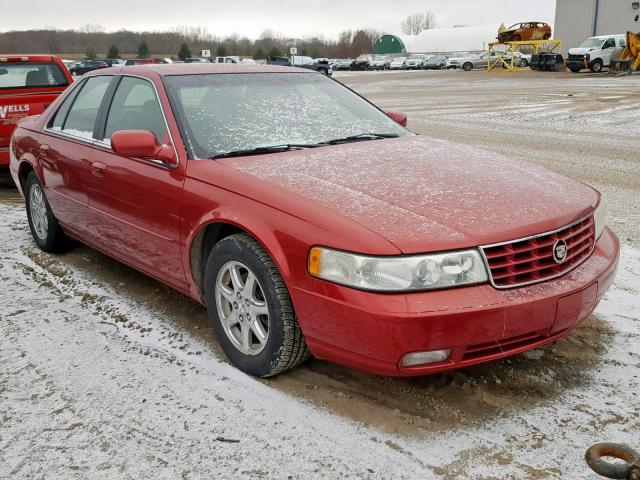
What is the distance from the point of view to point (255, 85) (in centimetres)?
399

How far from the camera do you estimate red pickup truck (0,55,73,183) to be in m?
7.95

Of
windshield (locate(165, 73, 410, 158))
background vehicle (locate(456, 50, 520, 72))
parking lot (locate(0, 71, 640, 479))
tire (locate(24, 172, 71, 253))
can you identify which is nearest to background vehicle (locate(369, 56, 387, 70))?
background vehicle (locate(456, 50, 520, 72))

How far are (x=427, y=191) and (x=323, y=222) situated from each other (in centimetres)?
58

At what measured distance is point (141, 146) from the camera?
10.9ft

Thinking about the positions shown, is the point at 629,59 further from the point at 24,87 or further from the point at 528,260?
the point at 528,260

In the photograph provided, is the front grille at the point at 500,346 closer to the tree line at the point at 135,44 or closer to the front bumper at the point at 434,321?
the front bumper at the point at 434,321

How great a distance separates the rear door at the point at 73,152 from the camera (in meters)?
4.29

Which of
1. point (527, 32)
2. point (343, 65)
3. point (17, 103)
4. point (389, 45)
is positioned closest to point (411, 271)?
point (17, 103)

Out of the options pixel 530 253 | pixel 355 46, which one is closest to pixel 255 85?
pixel 530 253

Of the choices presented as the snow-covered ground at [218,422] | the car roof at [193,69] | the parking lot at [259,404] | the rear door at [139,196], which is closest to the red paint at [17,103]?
the car roof at [193,69]

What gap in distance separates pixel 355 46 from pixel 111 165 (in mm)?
119005

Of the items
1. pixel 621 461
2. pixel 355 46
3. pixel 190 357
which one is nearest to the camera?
pixel 621 461

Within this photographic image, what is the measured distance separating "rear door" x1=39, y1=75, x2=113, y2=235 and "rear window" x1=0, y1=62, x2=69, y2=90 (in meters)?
4.25

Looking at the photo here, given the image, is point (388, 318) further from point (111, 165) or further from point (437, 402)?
point (111, 165)
